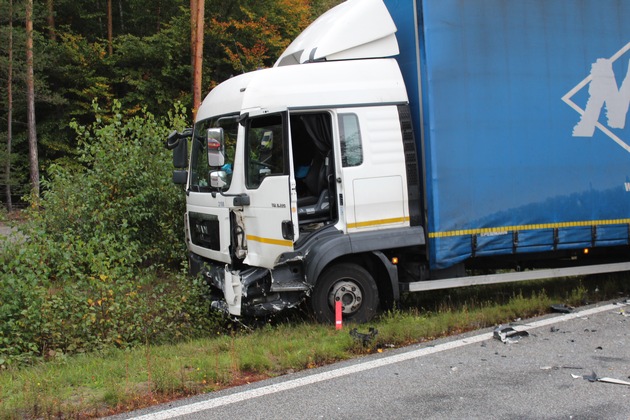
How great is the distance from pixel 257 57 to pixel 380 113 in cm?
1977

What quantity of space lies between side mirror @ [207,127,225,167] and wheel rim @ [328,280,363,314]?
185 centimetres

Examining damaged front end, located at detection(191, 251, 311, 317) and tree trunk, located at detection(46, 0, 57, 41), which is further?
tree trunk, located at detection(46, 0, 57, 41)

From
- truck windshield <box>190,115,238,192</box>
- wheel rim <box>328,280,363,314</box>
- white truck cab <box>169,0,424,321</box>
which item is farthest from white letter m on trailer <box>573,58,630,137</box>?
truck windshield <box>190,115,238,192</box>

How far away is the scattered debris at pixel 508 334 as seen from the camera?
5969 mm

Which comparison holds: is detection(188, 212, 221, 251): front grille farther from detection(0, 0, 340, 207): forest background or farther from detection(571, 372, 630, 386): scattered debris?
detection(0, 0, 340, 207): forest background

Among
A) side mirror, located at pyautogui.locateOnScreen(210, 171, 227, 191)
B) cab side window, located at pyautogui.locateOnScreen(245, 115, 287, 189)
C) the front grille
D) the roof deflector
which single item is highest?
the roof deflector

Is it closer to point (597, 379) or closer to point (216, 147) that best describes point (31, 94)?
point (216, 147)

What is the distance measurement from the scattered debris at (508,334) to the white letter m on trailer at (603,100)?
8.86 feet

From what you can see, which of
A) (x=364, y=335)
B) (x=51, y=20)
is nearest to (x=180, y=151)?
(x=364, y=335)

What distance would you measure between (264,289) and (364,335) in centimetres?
130

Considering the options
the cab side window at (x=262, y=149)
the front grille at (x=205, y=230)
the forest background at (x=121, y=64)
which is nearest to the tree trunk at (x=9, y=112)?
the forest background at (x=121, y=64)

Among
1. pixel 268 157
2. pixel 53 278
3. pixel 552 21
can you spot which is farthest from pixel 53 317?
pixel 552 21

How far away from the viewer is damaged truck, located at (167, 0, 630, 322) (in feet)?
21.6

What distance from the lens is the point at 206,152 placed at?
7.30 m
